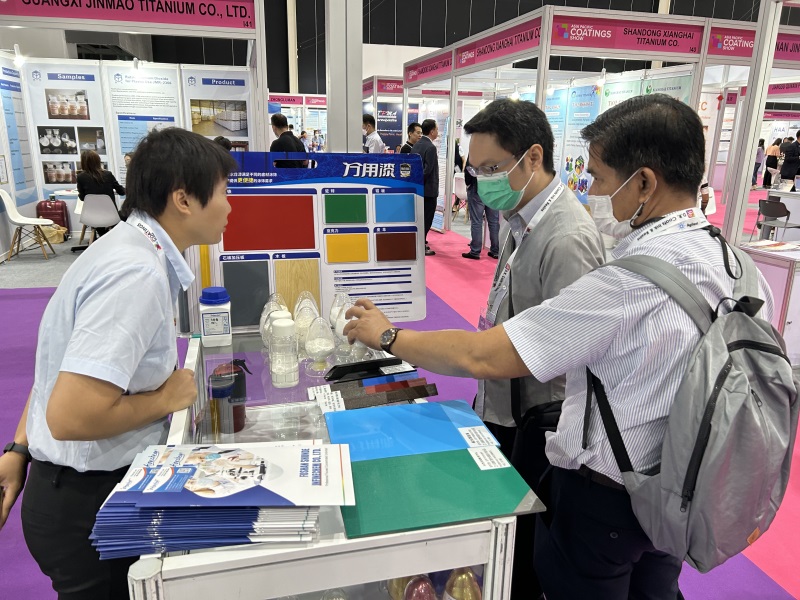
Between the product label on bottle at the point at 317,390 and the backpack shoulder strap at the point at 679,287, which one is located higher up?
the backpack shoulder strap at the point at 679,287

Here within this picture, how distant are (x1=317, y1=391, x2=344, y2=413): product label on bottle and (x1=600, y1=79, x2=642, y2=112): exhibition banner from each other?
6545mm

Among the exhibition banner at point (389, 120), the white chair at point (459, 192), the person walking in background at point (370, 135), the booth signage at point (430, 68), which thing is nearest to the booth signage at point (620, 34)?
the booth signage at point (430, 68)

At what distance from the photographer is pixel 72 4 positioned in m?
3.55

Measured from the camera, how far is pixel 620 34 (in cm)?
570

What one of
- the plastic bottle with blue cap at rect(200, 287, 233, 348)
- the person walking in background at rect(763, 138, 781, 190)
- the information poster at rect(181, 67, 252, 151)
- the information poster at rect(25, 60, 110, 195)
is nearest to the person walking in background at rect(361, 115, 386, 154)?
the information poster at rect(181, 67, 252, 151)

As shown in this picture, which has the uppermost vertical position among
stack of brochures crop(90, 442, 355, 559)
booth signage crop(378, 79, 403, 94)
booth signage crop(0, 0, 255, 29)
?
booth signage crop(378, 79, 403, 94)

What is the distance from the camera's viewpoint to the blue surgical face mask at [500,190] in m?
1.95

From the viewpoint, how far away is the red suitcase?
27.5ft

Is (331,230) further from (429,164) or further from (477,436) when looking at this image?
(429,164)

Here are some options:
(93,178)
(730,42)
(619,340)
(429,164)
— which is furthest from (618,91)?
(619,340)

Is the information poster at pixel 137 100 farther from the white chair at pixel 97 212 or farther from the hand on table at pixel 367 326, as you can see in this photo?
the hand on table at pixel 367 326

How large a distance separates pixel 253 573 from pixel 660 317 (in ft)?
2.93

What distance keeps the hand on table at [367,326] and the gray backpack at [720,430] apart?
0.71 meters

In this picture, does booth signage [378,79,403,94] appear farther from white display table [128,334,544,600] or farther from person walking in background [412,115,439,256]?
white display table [128,334,544,600]
